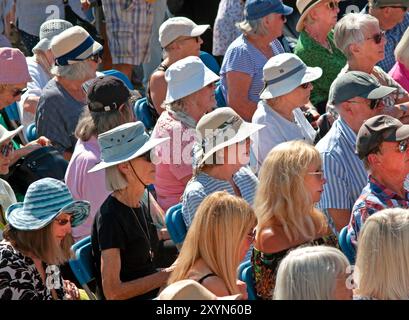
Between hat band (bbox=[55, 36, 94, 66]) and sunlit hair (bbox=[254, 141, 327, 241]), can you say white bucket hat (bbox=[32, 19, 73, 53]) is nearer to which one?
hat band (bbox=[55, 36, 94, 66])

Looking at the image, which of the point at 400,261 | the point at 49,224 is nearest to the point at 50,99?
the point at 49,224

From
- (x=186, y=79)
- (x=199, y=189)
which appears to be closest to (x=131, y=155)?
(x=199, y=189)

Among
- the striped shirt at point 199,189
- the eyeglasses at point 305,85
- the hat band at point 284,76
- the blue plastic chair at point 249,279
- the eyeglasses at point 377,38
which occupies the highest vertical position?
the eyeglasses at point 377,38

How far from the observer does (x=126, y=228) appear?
20.1 feet

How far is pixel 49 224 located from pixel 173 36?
132 inches

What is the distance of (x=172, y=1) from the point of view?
39.8 ft

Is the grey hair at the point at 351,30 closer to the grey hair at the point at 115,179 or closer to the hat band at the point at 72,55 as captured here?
the hat band at the point at 72,55

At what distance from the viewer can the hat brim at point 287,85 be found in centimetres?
770

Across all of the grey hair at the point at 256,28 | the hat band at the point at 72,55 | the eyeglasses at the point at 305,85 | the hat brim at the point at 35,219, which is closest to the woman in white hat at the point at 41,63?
the hat band at the point at 72,55

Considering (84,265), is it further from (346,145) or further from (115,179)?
(346,145)

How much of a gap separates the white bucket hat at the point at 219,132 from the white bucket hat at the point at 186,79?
2.69 ft

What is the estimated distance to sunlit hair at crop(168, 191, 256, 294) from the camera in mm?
5492

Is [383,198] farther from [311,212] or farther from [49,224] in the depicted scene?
[49,224]

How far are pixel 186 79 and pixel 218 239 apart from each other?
2.50 meters
